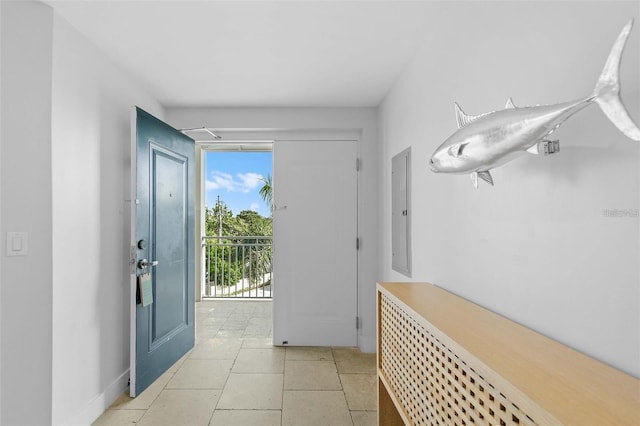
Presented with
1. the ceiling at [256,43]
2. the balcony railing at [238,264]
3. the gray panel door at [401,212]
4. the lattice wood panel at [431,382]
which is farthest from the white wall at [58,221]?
the balcony railing at [238,264]

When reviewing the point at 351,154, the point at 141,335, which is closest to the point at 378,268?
the point at 351,154

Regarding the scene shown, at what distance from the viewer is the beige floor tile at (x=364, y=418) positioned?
206cm

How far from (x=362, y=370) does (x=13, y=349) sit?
7.47 ft

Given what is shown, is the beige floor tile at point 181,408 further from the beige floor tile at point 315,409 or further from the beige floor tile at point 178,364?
the beige floor tile at point 315,409

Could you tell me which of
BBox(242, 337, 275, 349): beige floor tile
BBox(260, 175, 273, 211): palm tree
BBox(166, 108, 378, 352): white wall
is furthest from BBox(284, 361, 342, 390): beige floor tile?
BBox(260, 175, 273, 211): palm tree

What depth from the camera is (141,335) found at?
240 cm

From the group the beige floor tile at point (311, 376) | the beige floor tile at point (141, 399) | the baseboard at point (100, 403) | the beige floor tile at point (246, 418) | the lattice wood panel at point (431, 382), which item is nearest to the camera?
the lattice wood panel at point (431, 382)

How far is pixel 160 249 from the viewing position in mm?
2652

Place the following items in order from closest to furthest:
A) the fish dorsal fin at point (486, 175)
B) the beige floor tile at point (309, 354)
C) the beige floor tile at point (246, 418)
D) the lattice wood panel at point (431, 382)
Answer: the lattice wood panel at point (431, 382), the fish dorsal fin at point (486, 175), the beige floor tile at point (246, 418), the beige floor tile at point (309, 354)

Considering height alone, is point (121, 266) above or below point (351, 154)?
below

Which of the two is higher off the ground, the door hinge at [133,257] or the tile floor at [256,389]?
the door hinge at [133,257]

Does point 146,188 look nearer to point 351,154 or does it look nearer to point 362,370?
point 351,154

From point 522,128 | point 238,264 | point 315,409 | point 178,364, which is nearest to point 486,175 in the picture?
point 522,128

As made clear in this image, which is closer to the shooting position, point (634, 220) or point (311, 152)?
point (634, 220)
